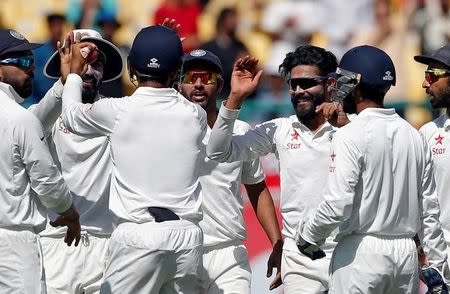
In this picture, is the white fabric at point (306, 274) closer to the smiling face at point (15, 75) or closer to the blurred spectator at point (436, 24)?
the smiling face at point (15, 75)

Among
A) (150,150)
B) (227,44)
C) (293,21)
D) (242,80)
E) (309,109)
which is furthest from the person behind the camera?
(293,21)

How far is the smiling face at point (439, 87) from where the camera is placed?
882cm

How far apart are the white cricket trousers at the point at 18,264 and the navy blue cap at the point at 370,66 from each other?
Answer: 2.33 m

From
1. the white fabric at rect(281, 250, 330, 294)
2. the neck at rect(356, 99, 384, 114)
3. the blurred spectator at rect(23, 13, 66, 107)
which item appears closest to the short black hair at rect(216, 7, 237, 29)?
the blurred spectator at rect(23, 13, 66, 107)

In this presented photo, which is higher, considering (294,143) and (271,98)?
(294,143)

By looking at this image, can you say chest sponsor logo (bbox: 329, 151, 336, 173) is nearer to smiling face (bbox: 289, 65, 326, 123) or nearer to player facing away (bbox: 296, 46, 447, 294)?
player facing away (bbox: 296, 46, 447, 294)

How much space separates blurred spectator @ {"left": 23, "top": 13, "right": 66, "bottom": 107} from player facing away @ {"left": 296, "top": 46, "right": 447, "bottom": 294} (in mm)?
7615

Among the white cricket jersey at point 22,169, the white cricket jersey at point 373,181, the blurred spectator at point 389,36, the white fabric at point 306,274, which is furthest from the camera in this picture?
the blurred spectator at point 389,36

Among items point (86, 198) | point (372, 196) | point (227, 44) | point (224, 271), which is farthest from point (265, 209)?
point (227, 44)

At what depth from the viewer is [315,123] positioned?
28.3ft

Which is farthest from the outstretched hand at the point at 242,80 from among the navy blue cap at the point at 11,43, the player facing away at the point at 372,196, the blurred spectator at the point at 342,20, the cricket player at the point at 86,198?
the blurred spectator at the point at 342,20

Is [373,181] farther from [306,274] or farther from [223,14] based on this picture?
[223,14]

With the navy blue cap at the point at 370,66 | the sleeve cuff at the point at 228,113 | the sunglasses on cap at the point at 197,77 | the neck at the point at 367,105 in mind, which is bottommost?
the sunglasses on cap at the point at 197,77

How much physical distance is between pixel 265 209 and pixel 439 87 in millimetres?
1557
